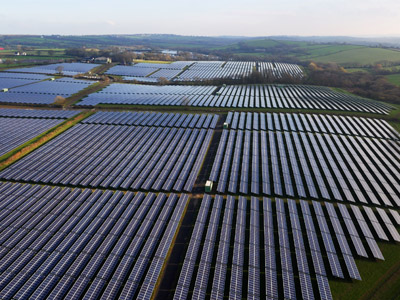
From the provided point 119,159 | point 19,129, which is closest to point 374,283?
point 119,159

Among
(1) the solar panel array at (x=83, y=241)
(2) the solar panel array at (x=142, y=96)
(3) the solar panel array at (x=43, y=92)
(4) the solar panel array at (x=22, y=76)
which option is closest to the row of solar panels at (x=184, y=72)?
(2) the solar panel array at (x=142, y=96)

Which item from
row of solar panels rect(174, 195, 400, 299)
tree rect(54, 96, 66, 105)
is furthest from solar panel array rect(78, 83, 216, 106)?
row of solar panels rect(174, 195, 400, 299)

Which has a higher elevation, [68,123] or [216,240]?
[68,123]

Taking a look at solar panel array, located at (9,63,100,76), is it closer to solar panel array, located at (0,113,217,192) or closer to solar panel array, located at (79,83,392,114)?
solar panel array, located at (79,83,392,114)

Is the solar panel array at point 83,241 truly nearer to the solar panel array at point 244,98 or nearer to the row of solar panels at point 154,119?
the row of solar panels at point 154,119

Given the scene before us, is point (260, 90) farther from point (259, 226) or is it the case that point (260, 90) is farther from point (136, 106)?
point (259, 226)

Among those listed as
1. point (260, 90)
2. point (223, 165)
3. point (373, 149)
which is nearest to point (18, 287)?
point (223, 165)
